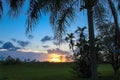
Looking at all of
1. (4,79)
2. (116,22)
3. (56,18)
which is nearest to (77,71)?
(4,79)

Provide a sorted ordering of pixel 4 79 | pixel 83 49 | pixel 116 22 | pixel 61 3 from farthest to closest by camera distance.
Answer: pixel 4 79, pixel 83 49, pixel 116 22, pixel 61 3

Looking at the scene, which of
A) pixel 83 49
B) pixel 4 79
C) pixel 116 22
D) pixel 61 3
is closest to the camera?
pixel 61 3

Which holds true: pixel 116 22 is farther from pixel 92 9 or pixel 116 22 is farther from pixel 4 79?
pixel 4 79

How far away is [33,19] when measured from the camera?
20188 mm

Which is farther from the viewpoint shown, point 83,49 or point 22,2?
point 83,49

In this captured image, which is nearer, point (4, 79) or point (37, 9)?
point (37, 9)

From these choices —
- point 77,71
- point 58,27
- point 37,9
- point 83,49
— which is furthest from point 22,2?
point 77,71

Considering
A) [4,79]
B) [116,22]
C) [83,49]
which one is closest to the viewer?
[116,22]

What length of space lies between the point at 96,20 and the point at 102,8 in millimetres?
865

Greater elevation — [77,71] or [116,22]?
[116,22]

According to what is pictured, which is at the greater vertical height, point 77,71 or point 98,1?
point 98,1

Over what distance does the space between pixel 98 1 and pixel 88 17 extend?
3.22ft

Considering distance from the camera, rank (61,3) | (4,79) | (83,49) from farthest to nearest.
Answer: (4,79) → (83,49) → (61,3)

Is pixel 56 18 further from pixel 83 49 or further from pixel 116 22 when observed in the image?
pixel 83 49
